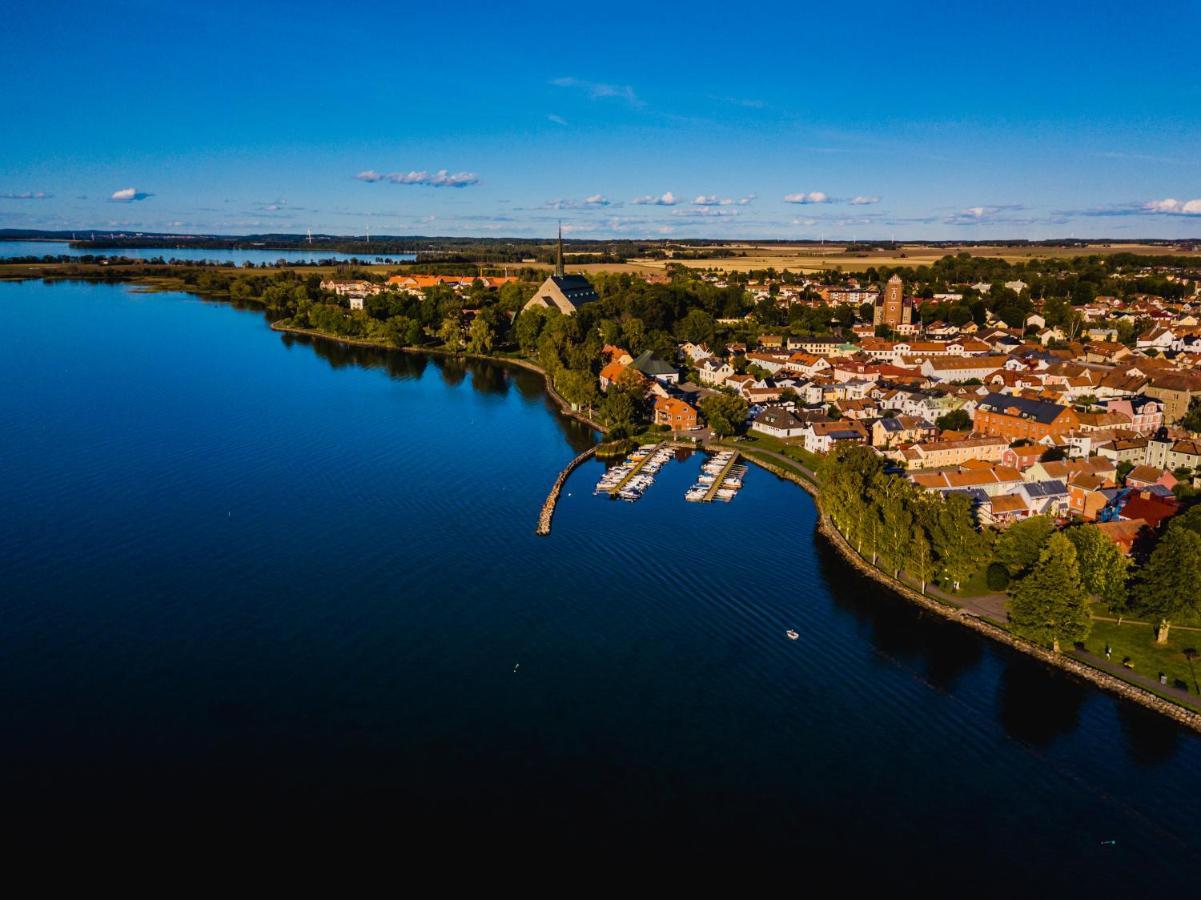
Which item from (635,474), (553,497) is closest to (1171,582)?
(635,474)

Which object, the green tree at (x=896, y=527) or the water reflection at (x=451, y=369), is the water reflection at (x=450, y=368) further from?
the green tree at (x=896, y=527)

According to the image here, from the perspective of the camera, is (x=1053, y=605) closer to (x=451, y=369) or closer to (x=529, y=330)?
(x=451, y=369)

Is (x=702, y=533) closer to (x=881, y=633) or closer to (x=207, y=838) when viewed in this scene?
(x=881, y=633)

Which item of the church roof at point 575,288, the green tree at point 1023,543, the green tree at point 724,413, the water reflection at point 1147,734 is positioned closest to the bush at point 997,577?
the green tree at point 1023,543

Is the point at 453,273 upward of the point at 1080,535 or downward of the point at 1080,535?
upward

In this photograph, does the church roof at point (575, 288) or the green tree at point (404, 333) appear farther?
the church roof at point (575, 288)

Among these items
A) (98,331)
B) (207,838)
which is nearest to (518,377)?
(98,331)
